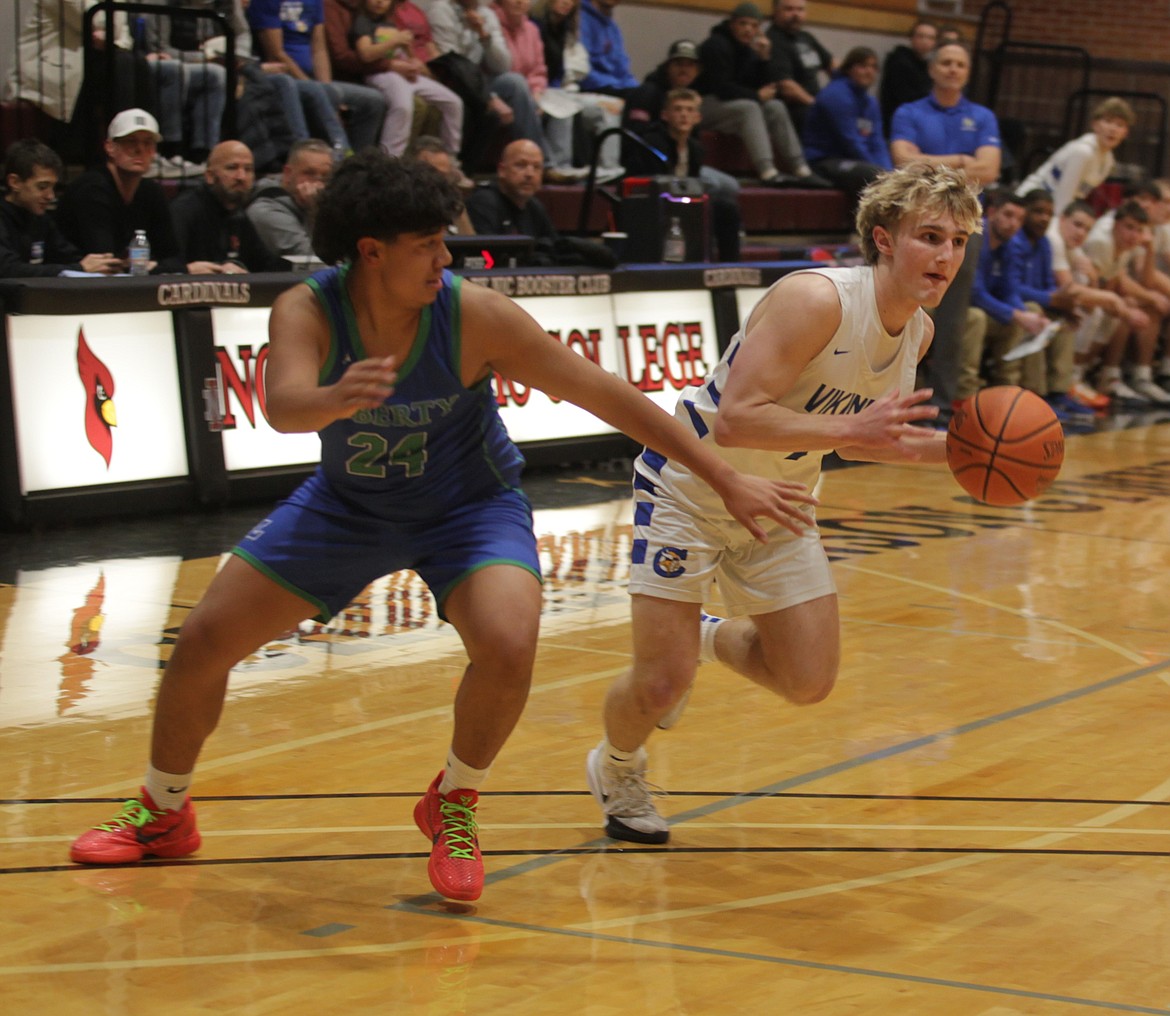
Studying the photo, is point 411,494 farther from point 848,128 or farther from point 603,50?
point 848,128

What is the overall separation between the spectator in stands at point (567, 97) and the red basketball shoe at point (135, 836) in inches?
412

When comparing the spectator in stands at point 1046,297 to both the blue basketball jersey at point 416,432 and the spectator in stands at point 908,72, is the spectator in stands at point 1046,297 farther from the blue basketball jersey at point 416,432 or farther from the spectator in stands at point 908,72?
the blue basketball jersey at point 416,432

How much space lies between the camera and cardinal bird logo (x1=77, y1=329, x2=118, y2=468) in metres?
8.30

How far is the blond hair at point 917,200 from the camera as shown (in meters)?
4.33

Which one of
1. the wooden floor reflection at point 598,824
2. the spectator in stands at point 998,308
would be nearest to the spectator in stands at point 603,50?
the spectator in stands at point 998,308

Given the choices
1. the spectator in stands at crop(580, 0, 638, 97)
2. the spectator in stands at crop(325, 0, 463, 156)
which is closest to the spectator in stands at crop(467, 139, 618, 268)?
the spectator in stands at crop(325, 0, 463, 156)

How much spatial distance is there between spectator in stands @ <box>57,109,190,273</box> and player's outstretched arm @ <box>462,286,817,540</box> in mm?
5743

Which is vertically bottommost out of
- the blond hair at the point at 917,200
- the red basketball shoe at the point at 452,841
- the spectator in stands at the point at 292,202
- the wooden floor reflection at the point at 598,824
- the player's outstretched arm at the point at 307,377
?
the wooden floor reflection at the point at 598,824

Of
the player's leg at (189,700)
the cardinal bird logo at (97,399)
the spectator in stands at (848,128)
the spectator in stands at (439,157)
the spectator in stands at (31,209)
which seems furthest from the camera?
the spectator in stands at (848,128)

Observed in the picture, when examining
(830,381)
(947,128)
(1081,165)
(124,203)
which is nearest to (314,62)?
(124,203)

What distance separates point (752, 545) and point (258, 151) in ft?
26.0

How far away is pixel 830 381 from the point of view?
4.44 metres

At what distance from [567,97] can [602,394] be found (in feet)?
35.8

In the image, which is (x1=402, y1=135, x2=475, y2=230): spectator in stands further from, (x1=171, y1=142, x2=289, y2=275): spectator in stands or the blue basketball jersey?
the blue basketball jersey
